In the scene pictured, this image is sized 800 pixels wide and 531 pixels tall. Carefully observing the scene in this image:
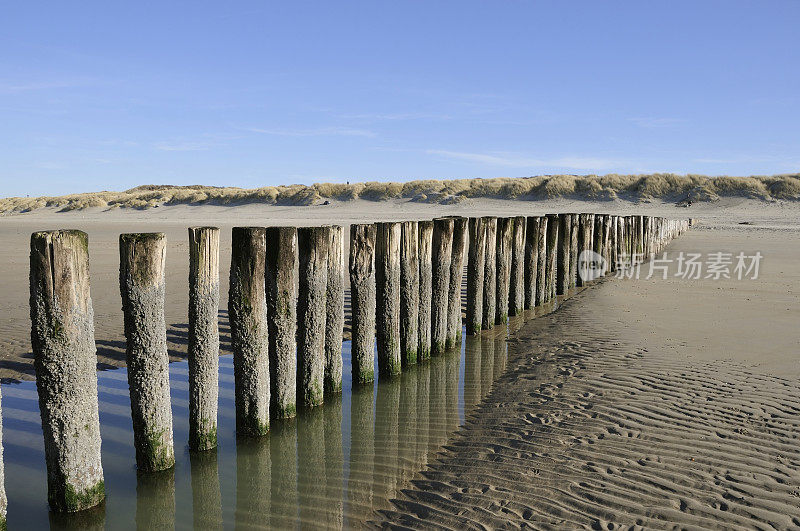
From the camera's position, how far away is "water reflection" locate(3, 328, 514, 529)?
3779 millimetres

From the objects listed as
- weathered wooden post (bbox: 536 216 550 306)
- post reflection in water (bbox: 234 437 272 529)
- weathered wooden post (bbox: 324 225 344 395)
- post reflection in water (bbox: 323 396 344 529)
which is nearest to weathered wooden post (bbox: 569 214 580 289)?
weathered wooden post (bbox: 536 216 550 306)

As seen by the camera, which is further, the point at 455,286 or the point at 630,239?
the point at 630,239

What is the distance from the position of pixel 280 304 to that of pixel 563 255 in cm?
723

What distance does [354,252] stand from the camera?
5.81 meters

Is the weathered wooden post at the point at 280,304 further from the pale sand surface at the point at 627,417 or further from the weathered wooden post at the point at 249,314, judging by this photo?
the pale sand surface at the point at 627,417

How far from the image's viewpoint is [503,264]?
8391 mm

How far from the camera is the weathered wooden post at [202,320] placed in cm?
431

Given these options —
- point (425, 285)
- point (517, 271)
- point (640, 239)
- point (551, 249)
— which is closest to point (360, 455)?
point (425, 285)

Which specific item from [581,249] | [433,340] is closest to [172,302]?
[433,340]

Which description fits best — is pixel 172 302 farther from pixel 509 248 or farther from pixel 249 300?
pixel 249 300

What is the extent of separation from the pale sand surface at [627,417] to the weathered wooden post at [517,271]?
60cm
